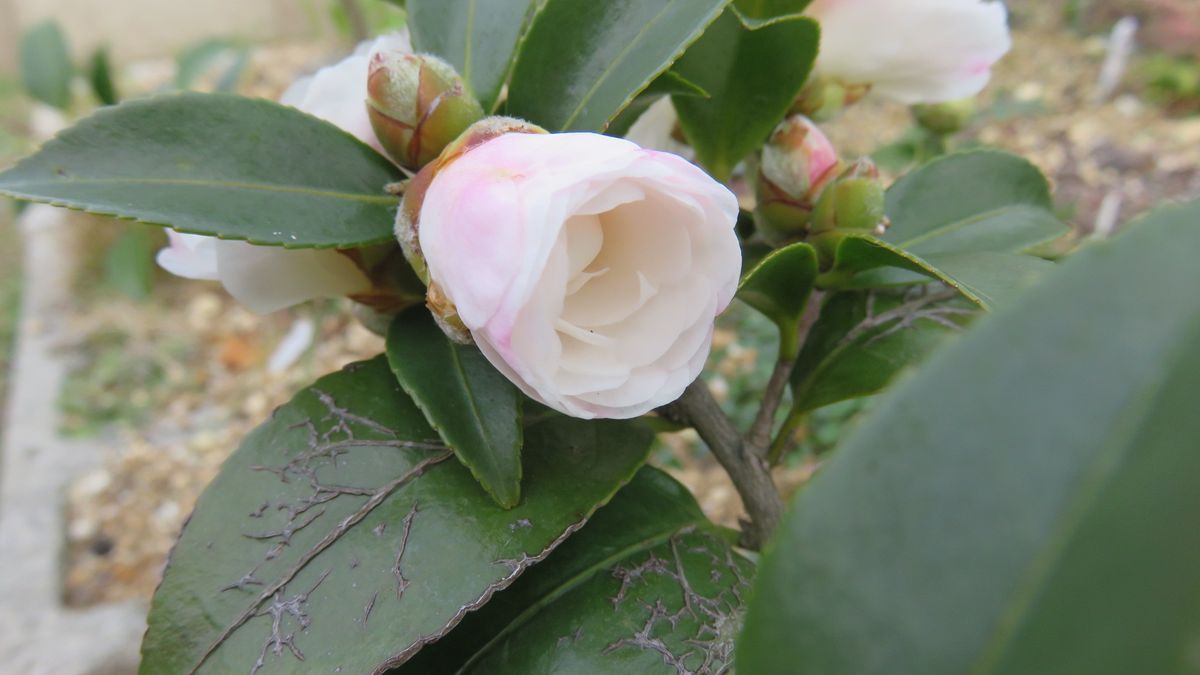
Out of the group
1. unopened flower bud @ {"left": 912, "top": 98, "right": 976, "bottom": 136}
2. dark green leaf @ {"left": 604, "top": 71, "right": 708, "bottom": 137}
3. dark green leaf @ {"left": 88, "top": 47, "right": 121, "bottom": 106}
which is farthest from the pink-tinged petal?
dark green leaf @ {"left": 88, "top": 47, "right": 121, "bottom": 106}

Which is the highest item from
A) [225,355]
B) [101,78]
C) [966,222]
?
[966,222]

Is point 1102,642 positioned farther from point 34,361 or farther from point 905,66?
point 34,361

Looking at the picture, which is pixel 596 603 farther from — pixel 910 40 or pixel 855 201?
pixel 910 40

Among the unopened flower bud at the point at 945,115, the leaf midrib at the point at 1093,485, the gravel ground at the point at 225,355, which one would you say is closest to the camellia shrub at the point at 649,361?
the leaf midrib at the point at 1093,485

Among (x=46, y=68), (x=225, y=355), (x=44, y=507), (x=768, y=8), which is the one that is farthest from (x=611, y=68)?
(x=46, y=68)

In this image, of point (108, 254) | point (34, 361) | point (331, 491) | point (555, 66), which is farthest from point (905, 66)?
point (108, 254)

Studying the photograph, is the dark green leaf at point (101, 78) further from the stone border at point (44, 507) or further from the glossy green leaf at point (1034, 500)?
the glossy green leaf at point (1034, 500)

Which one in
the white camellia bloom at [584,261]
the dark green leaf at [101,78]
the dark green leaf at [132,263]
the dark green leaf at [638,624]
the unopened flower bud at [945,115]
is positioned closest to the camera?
the white camellia bloom at [584,261]
